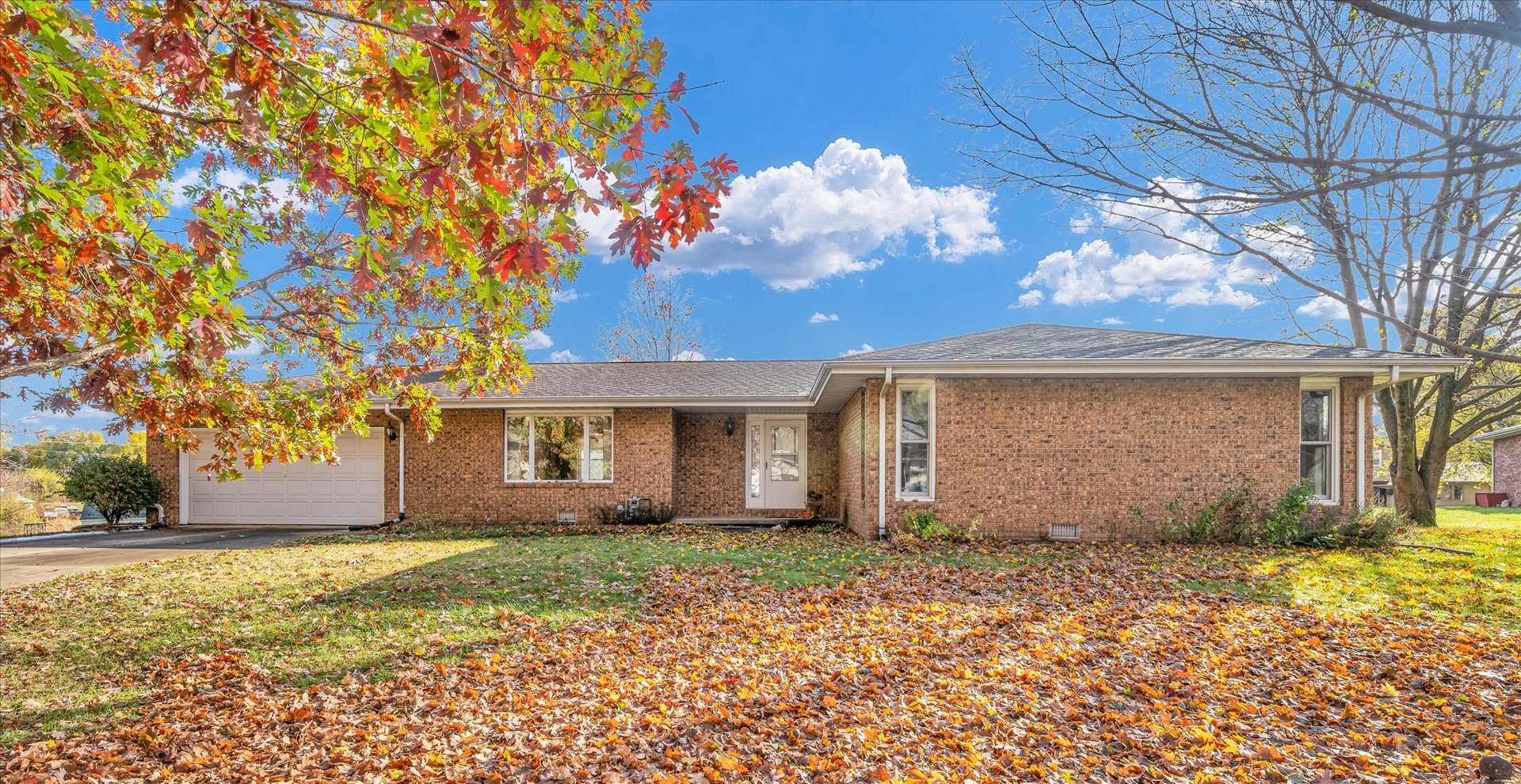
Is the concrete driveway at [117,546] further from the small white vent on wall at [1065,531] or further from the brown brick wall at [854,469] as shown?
the small white vent on wall at [1065,531]

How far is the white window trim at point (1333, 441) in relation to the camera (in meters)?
10.9

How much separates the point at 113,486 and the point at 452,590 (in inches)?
492

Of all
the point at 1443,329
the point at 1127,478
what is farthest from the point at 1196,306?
the point at 1127,478

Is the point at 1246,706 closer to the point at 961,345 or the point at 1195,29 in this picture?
the point at 1195,29

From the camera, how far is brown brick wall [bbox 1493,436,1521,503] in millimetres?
24172

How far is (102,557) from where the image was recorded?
34.6 ft

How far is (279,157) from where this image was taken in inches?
206

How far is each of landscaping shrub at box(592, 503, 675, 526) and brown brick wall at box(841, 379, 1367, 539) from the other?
531cm

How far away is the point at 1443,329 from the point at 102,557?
24.0 m

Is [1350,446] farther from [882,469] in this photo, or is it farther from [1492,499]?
[1492,499]

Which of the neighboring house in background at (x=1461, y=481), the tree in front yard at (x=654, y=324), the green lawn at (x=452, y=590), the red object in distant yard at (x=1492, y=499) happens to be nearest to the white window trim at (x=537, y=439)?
the green lawn at (x=452, y=590)

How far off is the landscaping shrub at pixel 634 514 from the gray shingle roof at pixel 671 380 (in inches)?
87.9

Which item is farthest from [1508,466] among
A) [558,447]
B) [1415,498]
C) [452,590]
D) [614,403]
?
[452,590]

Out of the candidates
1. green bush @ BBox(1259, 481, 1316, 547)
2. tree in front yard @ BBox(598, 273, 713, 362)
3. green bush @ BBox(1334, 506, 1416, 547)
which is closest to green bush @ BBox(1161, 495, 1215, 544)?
green bush @ BBox(1259, 481, 1316, 547)
